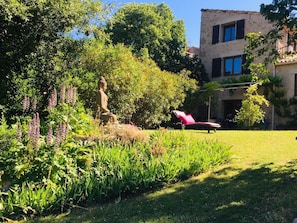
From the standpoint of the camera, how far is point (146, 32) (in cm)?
2942

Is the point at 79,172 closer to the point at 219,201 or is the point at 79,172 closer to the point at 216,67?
the point at 219,201

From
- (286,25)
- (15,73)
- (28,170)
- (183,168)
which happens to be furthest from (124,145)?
(15,73)

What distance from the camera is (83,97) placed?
1297 centimetres

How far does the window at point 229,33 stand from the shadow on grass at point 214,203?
66.1ft

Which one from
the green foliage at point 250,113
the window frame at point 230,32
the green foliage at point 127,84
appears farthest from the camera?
the window frame at point 230,32

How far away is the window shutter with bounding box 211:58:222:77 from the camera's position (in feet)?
83.4

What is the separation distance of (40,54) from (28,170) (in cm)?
683

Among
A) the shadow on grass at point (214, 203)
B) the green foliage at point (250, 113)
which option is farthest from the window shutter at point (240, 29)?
the shadow on grass at point (214, 203)

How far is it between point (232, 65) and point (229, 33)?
2836 millimetres

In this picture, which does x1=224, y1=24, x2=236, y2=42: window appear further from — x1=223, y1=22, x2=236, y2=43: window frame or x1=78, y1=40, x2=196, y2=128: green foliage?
x1=78, y1=40, x2=196, y2=128: green foliage

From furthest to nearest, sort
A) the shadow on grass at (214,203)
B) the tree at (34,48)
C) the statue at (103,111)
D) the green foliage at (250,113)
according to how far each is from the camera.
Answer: the green foliage at (250,113), the tree at (34,48), the statue at (103,111), the shadow on grass at (214,203)

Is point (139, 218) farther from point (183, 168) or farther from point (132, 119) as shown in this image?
point (132, 119)

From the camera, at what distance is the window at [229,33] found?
25469mm

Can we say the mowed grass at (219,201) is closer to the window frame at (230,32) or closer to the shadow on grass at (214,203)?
the shadow on grass at (214,203)
